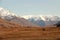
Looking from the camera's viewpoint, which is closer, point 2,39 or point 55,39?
point 55,39

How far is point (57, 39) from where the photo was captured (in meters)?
87.9

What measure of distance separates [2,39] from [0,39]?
935mm

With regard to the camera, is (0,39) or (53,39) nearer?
(53,39)

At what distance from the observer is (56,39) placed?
8831cm

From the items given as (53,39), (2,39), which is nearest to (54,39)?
(53,39)

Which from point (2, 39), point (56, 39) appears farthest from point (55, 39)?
point (2, 39)

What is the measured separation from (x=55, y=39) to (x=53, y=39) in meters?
0.96

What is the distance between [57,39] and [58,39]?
0.61m

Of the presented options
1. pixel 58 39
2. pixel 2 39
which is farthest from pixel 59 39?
pixel 2 39

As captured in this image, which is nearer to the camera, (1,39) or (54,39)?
(54,39)

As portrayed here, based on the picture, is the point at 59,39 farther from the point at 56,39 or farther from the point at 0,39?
the point at 0,39

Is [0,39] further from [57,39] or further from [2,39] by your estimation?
[57,39]

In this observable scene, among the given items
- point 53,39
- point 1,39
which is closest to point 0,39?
point 1,39

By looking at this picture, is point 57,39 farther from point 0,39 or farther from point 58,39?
point 0,39
